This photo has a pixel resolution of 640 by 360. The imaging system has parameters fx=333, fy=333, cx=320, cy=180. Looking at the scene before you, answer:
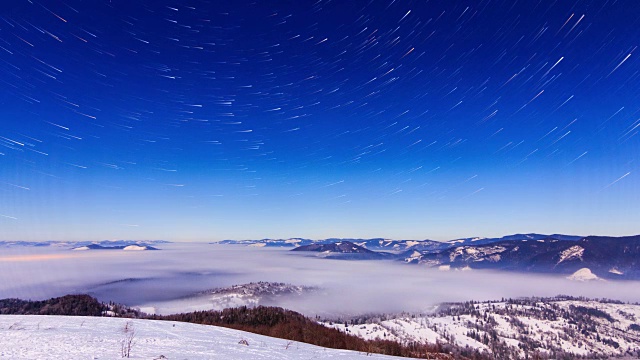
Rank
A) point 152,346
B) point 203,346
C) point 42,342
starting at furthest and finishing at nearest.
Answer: point 203,346 < point 152,346 < point 42,342

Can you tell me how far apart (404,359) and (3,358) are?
39.7 ft

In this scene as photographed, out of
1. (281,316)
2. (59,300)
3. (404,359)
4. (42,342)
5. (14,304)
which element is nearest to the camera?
(42,342)

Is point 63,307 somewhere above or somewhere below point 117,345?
below

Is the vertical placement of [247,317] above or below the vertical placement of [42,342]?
below

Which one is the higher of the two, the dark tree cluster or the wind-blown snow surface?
the wind-blown snow surface

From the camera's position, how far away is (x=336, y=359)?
1115 centimetres

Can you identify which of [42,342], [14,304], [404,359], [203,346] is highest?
[42,342]

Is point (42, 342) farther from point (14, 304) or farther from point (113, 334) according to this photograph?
point (14, 304)

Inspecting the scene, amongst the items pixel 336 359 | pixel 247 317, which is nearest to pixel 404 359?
pixel 336 359

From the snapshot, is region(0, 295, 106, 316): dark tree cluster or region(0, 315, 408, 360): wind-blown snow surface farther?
region(0, 295, 106, 316): dark tree cluster

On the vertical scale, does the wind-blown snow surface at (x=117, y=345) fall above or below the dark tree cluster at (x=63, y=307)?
above

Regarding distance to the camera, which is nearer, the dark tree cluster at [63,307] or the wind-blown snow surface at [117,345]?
the wind-blown snow surface at [117,345]

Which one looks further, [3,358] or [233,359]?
[233,359]

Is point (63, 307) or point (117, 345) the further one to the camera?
point (63, 307)
